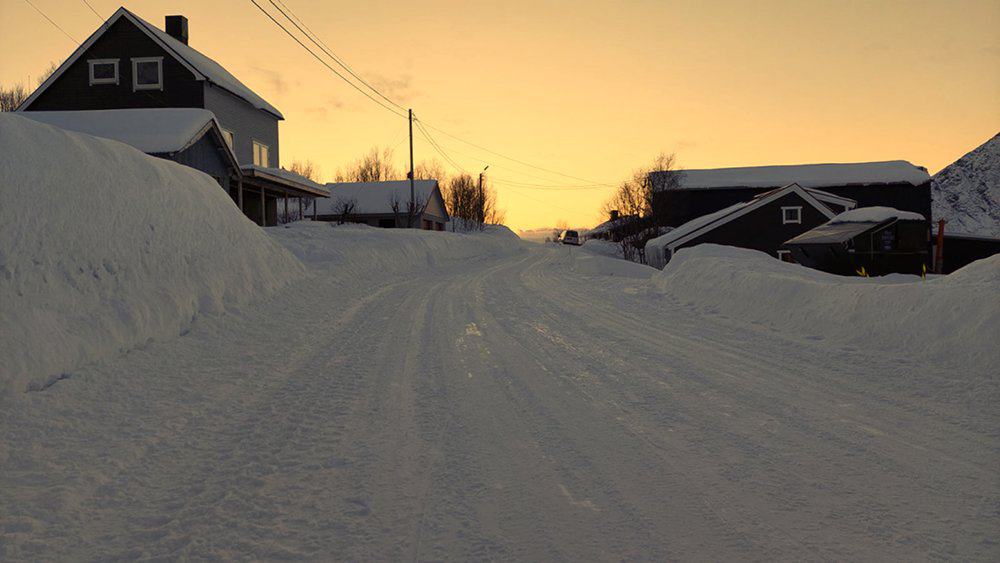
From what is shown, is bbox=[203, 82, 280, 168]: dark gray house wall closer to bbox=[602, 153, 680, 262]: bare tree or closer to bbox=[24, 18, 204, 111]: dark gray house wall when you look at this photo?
bbox=[24, 18, 204, 111]: dark gray house wall

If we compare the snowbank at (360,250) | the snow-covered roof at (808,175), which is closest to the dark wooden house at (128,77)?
the snowbank at (360,250)

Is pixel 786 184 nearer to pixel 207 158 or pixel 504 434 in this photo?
pixel 207 158

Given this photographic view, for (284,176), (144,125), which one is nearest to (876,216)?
(284,176)

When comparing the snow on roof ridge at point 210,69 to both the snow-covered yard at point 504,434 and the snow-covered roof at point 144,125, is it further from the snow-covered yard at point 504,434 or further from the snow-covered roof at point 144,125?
the snow-covered yard at point 504,434

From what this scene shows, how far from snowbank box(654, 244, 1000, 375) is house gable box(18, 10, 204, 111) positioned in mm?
27337

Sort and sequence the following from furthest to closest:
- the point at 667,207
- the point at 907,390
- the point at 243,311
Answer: the point at 667,207
the point at 243,311
the point at 907,390

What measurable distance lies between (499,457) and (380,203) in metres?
54.1

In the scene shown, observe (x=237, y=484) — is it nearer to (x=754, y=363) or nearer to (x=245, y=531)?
(x=245, y=531)

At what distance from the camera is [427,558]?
2.78 m

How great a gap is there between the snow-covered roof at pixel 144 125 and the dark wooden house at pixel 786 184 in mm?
37196

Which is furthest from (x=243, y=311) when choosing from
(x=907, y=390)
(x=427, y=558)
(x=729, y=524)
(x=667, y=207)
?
(x=667, y=207)

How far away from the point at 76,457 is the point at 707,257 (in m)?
14.7

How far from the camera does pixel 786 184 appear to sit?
1766 inches

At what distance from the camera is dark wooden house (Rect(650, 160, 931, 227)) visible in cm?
4550
